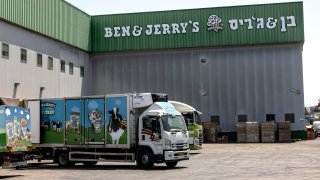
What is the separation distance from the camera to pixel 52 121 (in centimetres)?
2416

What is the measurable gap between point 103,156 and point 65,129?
241 cm

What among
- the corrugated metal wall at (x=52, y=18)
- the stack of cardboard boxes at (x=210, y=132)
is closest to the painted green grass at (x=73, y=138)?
the corrugated metal wall at (x=52, y=18)

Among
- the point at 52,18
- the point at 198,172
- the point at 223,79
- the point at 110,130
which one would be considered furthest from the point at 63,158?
the point at 223,79

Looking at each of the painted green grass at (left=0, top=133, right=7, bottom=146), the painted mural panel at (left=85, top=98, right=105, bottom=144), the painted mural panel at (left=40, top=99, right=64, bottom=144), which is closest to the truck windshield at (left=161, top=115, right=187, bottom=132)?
A: the painted mural panel at (left=85, top=98, right=105, bottom=144)

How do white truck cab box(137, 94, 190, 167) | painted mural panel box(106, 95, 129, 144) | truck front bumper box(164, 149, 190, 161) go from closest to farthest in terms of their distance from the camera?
1. truck front bumper box(164, 149, 190, 161)
2. white truck cab box(137, 94, 190, 167)
3. painted mural panel box(106, 95, 129, 144)

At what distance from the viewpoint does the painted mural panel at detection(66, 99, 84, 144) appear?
23.5 metres

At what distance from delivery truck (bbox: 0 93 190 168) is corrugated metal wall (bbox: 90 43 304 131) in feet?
77.1

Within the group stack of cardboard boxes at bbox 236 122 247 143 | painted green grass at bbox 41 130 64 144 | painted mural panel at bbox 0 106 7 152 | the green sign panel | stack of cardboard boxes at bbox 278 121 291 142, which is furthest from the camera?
the green sign panel

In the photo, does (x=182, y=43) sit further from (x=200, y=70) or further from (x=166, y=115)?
(x=166, y=115)

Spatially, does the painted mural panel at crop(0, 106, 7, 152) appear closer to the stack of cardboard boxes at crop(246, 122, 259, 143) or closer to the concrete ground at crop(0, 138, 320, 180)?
the concrete ground at crop(0, 138, 320, 180)

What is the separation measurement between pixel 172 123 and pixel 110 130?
2899 mm

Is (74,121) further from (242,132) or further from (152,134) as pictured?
(242,132)

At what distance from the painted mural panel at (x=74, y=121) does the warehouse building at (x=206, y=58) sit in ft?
63.3

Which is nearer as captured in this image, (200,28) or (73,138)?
(73,138)
